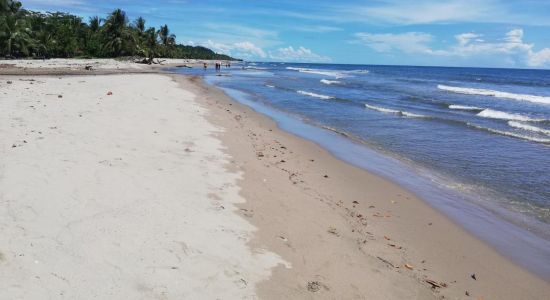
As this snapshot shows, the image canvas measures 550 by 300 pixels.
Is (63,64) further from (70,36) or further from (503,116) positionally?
(503,116)

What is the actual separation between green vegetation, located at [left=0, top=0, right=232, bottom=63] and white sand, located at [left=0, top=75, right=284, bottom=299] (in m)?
52.6

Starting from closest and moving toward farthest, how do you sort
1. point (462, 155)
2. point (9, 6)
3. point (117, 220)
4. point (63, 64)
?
point (117, 220) < point (462, 155) < point (63, 64) < point (9, 6)

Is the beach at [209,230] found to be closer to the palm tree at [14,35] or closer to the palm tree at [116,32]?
the palm tree at [14,35]

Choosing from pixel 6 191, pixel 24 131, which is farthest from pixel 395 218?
pixel 24 131

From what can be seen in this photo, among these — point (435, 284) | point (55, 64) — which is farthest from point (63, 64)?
point (435, 284)

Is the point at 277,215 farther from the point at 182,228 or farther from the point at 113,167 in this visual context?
the point at 113,167

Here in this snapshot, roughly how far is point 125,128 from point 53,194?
5.27 m

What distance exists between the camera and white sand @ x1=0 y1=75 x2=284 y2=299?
13.5 feet

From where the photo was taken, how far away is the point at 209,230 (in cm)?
545

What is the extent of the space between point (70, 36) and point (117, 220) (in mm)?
68393

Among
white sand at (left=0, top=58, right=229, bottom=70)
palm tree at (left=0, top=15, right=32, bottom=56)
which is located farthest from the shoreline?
palm tree at (left=0, top=15, right=32, bottom=56)

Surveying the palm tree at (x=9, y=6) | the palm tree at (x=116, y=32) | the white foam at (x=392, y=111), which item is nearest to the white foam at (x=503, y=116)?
the white foam at (x=392, y=111)

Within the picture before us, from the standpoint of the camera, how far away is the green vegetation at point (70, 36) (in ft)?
176

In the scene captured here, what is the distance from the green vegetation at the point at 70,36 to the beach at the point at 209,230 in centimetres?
5279
